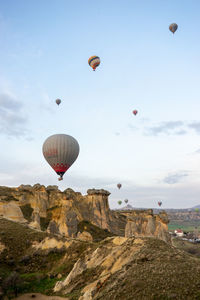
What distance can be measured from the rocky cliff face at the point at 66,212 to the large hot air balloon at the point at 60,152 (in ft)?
44.2

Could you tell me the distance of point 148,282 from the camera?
69.4 feet

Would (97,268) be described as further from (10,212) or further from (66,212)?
(66,212)

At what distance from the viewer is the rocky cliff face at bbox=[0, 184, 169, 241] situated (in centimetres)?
6850

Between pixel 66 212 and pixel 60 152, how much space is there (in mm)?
19725

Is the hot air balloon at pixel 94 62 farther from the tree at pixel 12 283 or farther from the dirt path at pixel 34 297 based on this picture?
the dirt path at pixel 34 297

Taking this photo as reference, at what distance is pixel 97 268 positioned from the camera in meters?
28.7

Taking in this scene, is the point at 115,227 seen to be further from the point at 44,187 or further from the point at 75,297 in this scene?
the point at 75,297

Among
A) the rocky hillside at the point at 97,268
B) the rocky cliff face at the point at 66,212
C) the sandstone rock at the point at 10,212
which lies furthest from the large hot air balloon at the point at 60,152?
the rocky hillside at the point at 97,268

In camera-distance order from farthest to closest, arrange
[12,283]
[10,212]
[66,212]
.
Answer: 1. [66,212]
2. [10,212]
3. [12,283]

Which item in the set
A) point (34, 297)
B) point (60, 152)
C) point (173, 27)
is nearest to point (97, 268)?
point (34, 297)

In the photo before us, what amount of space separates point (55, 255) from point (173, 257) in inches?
813

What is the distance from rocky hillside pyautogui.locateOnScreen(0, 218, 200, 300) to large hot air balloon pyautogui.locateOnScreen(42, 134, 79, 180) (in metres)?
22.3

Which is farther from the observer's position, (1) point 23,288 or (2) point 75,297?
(1) point 23,288

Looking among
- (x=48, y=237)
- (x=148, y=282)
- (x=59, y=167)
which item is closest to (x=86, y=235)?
(x=59, y=167)
